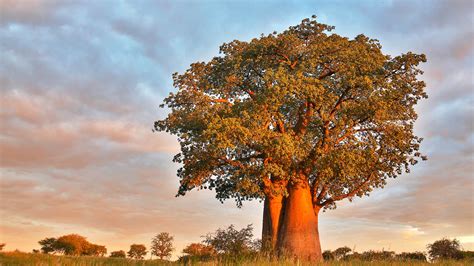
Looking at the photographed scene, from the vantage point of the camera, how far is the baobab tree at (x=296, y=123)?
2723 centimetres

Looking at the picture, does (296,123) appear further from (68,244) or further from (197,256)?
(68,244)

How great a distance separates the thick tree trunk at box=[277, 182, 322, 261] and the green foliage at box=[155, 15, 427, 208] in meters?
1.17

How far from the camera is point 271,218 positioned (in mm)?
30875

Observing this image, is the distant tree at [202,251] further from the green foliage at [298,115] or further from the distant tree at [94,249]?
the distant tree at [94,249]

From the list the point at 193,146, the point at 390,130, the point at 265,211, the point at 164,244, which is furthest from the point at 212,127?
the point at 164,244

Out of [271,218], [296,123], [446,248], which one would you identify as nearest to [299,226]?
[271,218]

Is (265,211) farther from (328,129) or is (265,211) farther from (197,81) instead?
(197,81)

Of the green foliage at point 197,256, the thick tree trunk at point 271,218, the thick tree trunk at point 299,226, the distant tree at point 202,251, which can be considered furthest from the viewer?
the thick tree trunk at point 271,218

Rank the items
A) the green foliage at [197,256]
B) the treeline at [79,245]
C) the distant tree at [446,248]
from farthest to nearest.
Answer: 1. the treeline at [79,245]
2. the distant tree at [446,248]
3. the green foliage at [197,256]

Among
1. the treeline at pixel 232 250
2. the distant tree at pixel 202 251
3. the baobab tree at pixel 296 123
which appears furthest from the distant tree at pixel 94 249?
the baobab tree at pixel 296 123

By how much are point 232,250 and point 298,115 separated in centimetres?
1019

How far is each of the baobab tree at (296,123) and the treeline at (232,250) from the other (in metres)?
2.62

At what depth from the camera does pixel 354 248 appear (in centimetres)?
1991

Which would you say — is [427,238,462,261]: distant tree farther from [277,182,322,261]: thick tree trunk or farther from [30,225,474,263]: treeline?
[277,182,322,261]: thick tree trunk
